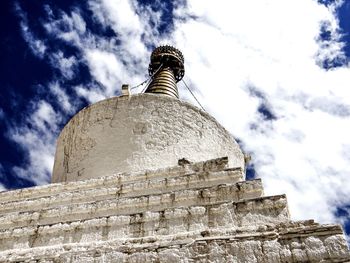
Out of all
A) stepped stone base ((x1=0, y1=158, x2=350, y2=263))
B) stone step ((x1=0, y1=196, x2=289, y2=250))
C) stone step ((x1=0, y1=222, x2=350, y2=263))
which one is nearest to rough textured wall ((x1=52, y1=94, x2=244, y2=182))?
stepped stone base ((x1=0, y1=158, x2=350, y2=263))

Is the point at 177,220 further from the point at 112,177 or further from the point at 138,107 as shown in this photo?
A: the point at 138,107

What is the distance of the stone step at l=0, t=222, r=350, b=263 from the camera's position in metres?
3.39

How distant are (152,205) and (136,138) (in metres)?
2.98

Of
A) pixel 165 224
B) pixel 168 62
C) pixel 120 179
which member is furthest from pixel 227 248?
pixel 168 62

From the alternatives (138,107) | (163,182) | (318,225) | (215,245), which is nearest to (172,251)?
(215,245)

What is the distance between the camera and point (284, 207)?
415 cm

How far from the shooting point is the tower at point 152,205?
11.8 ft

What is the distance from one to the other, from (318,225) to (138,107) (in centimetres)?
522

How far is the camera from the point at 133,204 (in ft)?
16.2

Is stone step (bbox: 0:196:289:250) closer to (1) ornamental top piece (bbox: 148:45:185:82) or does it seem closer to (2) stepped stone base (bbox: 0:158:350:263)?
(2) stepped stone base (bbox: 0:158:350:263)

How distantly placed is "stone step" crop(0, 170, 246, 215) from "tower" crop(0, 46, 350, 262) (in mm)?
14

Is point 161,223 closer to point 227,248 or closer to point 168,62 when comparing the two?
point 227,248

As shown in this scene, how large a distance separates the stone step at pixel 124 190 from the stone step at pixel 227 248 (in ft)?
4.48

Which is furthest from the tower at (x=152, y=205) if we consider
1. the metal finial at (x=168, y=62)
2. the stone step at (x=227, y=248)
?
the metal finial at (x=168, y=62)
